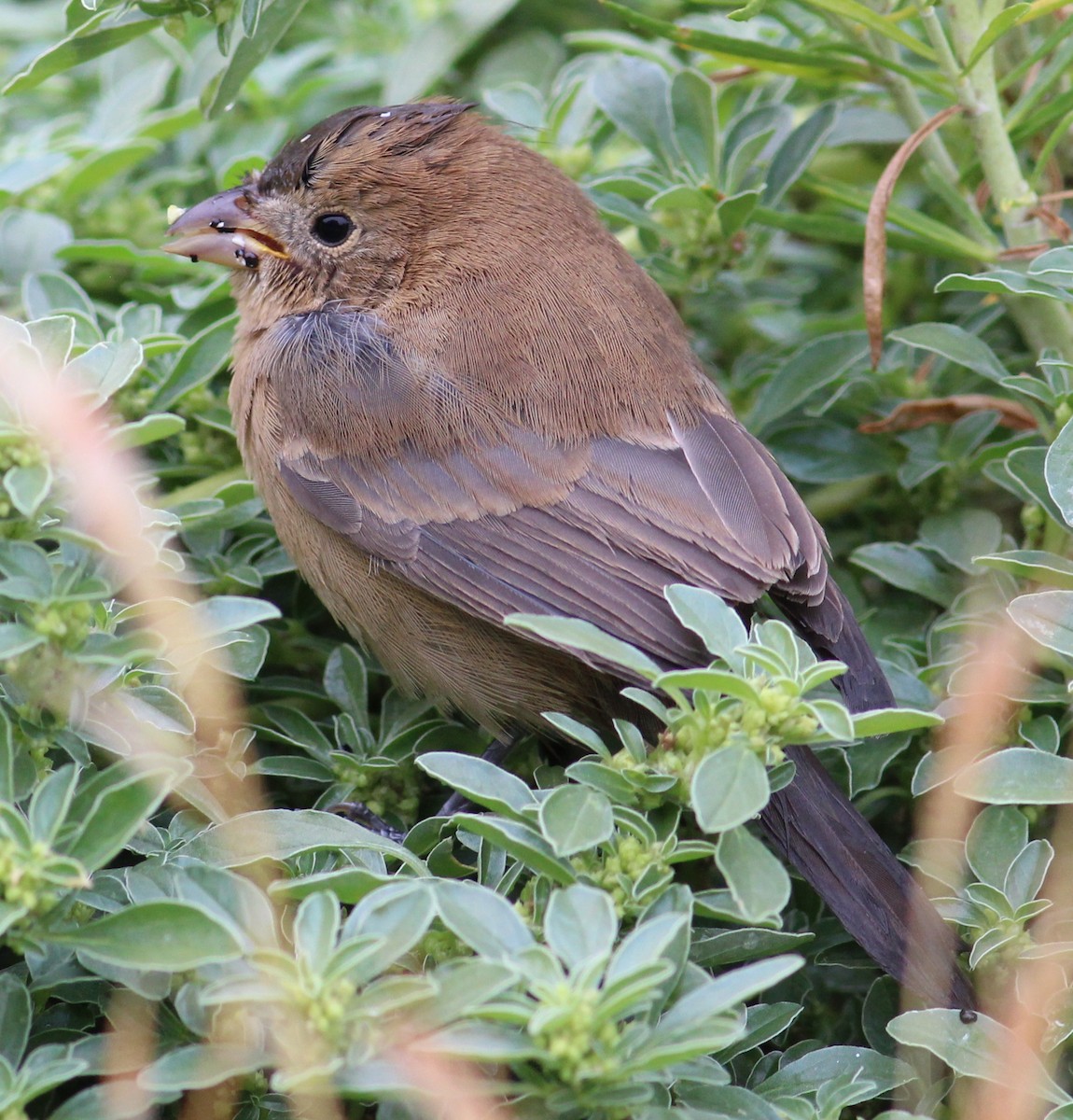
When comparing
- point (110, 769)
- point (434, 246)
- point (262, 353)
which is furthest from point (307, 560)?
point (110, 769)

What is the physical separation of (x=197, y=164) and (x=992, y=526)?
104 inches

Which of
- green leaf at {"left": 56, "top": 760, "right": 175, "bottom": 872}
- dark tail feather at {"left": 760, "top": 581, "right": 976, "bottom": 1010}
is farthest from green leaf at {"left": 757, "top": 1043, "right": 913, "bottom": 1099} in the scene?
green leaf at {"left": 56, "top": 760, "right": 175, "bottom": 872}

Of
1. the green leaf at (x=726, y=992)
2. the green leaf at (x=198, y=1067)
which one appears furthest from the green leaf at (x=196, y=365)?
the green leaf at (x=726, y=992)

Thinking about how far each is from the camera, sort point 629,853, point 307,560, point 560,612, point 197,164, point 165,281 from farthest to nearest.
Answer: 1. point 197,164
2. point 165,281
3. point 307,560
4. point 560,612
5. point 629,853

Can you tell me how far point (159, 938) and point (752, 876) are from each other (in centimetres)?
84

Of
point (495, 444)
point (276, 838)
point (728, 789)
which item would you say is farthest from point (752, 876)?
point (495, 444)

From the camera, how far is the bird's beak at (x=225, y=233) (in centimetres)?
347

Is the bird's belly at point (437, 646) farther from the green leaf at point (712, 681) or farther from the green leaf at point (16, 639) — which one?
the green leaf at point (16, 639)

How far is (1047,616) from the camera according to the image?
2.39 metres

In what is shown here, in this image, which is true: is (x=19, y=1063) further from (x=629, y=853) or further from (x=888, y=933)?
(x=888, y=933)

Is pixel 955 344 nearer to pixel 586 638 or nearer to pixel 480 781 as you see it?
pixel 586 638

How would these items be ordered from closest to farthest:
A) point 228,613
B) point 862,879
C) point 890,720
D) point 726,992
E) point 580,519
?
point 726,992 → point 890,720 → point 228,613 → point 862,879 → point 580,519

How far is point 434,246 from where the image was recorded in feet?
11.3

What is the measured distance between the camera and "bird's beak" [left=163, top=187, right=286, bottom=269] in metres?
3.47
